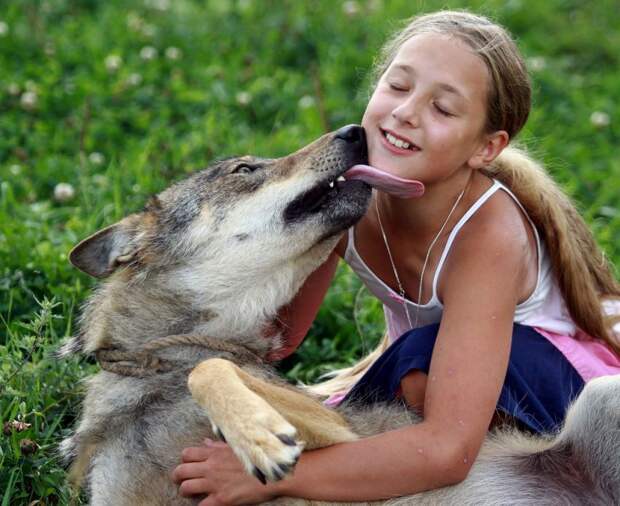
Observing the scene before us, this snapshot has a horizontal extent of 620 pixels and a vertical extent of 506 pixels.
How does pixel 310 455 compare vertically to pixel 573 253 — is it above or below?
below

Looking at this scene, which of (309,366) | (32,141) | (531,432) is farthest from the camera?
(32,141)

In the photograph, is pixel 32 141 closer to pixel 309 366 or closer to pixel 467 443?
pixel 309 366

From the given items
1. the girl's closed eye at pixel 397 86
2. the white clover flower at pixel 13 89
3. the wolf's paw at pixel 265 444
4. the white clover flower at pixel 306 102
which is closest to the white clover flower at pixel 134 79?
the white clover flower at pixel 13 89


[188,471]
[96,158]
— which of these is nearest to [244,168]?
[188,471]

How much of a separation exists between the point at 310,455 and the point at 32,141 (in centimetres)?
359

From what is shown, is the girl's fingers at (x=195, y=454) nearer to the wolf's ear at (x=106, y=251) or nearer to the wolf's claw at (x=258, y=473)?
the wolf's claw at (x=258, y=473)

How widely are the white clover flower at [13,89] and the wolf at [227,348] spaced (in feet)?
9.20

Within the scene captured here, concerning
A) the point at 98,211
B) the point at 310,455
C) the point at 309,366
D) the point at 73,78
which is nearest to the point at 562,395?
the point at 310,455

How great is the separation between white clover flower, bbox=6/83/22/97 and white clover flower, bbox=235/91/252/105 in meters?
1.40

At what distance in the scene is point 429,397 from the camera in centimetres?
330

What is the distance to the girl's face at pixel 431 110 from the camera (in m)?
3.47

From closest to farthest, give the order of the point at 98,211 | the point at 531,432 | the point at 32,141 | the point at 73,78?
the point at 531,432 → the point at 98,211 → the point at 32,141 → the point at 73,78

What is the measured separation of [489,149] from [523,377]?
0.82 meters

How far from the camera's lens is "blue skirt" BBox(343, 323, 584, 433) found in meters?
3.54
